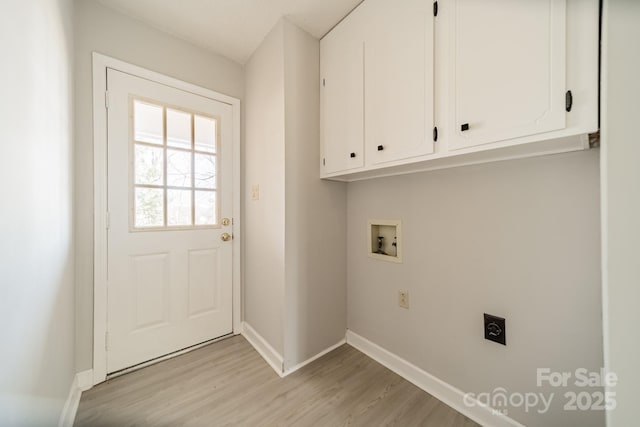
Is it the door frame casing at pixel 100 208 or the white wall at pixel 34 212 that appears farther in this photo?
the door frame casing at pixel 100 208

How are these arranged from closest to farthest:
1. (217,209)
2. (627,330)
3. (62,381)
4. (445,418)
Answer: (627,330) → (62,381) → (445,418) → (217,209)

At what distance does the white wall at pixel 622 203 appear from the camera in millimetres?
589

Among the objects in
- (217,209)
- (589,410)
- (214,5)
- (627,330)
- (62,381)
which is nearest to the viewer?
(627,330)

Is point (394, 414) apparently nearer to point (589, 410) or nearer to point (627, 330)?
point (589, 410)

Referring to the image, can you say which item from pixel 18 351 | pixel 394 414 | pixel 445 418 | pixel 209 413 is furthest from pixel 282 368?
pixel 18 351

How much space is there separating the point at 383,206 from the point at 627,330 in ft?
3.91

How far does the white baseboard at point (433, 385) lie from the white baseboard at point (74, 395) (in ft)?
5.57

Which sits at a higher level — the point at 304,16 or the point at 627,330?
the point at 304,16

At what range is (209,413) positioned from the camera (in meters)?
1.25

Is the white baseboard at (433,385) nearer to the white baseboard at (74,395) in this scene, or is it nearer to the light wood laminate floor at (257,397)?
the light wood laminate floor at (257,397)

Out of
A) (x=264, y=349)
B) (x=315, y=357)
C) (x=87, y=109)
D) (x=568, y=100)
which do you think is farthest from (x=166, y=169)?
(x=568, y=100)

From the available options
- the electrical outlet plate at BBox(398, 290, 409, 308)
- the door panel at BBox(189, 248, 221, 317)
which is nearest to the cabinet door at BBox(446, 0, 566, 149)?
the electrical outlet plate at BBox(398, 290, 409, 308)

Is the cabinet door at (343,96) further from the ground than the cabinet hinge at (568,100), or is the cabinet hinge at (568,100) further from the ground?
the cabinet door at (343,96)

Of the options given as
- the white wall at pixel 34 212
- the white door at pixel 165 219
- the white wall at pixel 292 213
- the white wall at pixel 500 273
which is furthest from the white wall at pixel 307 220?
the white wall at pixel 34 212
